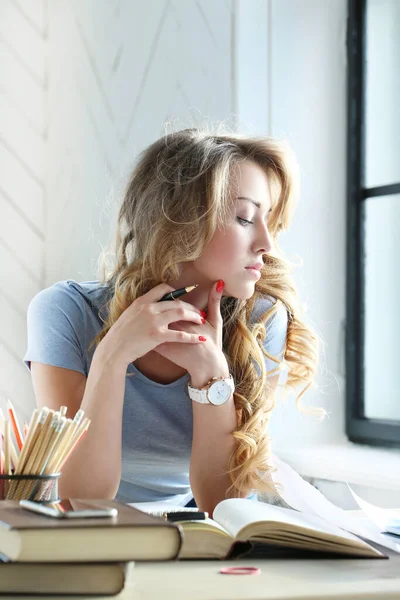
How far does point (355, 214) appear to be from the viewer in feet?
7.47

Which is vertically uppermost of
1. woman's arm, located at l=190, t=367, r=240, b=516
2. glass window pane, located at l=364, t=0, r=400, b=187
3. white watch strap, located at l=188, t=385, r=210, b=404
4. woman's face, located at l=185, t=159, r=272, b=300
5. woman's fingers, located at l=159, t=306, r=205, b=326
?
glass window pane, located at l=364, t=0, r=400, b=187

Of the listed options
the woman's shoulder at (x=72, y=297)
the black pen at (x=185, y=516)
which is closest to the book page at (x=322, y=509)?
the black pen at (x=185, y=516)

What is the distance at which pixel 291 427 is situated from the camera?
2.23 metres

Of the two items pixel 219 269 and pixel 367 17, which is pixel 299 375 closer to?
pixel 219 269

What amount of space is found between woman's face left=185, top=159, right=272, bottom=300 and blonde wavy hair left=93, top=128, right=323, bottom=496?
0.02 metres

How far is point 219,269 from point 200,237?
0.07m

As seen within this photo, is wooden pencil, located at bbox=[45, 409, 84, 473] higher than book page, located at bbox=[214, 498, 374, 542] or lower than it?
higher

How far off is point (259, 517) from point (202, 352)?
1.99ft

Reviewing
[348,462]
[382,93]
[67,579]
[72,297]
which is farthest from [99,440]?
[382,93]

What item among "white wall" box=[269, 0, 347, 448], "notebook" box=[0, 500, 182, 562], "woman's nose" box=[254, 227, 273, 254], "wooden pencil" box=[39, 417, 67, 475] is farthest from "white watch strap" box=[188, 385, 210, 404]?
"white wall" box=[269, 0, 347, 448]

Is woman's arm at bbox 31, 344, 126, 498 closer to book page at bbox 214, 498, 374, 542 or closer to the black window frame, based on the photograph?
book page at bbox 214, 498, 374, 542

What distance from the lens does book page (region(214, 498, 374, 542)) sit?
2.50ft

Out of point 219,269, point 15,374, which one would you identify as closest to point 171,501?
point 219,269

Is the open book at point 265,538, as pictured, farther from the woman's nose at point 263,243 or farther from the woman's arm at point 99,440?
the woman's nose at point 263,243
